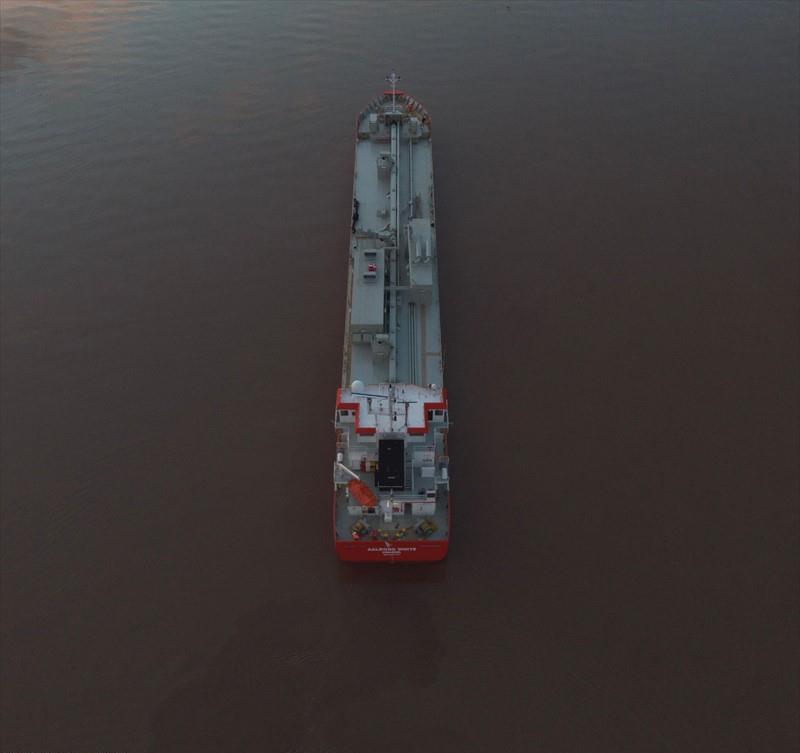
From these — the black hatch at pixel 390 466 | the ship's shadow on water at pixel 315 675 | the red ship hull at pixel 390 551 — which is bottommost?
the ship's shadow on water at pixel 315 675

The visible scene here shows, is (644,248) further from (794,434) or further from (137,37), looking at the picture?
(137,37)

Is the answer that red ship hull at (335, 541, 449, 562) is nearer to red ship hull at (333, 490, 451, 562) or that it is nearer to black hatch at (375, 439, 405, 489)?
red ship hull at (333, 490, 451, 562)

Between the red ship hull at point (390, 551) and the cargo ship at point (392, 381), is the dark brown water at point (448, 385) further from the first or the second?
the cargo ship at point (392, 381)

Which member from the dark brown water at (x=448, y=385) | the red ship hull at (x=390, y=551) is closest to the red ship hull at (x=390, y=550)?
the red ship hull at (x=390, y=551)

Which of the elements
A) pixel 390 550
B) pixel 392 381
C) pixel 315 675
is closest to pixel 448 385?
pixel 392 381

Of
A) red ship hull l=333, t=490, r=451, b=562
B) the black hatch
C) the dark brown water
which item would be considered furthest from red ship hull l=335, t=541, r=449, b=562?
the black hatch

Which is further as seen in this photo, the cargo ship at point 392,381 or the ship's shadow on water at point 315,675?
the cargo ship at point 392,381

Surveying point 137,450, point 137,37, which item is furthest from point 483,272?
point 137,37
